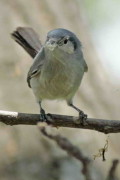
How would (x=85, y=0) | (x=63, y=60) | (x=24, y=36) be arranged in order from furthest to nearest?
1. (x=85, y=0)
2. (x=24, y=36)
3. (x=63, y=60)

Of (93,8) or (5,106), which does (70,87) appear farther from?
(93,8)

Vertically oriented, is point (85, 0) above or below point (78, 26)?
above

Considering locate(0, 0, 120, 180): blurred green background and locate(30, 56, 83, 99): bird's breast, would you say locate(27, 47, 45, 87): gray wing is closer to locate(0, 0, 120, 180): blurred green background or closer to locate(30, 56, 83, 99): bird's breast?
locate(30, 56, 83, 99): bird's breast

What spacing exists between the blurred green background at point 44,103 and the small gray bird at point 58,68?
1.77 ft

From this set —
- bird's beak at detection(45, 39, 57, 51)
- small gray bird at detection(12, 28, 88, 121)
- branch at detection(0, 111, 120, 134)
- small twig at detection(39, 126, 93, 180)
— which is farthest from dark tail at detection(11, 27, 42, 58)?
small twig at detection(39, 126, 93, 180)

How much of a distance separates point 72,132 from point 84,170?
1.73m

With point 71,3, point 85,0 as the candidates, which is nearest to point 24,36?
point 71,3

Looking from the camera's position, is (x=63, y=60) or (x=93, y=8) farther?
(x=93, y=8)

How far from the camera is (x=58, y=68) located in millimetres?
3082

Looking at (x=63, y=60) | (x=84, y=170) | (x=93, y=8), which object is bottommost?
(x=84, y=170)

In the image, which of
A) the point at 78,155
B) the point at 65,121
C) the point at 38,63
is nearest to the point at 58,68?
the point at 38,63

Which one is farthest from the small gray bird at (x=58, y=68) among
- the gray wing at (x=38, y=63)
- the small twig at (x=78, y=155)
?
the small twig at (x=78, y=155)

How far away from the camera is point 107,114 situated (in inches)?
169

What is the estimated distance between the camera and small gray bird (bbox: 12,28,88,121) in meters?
2.93
